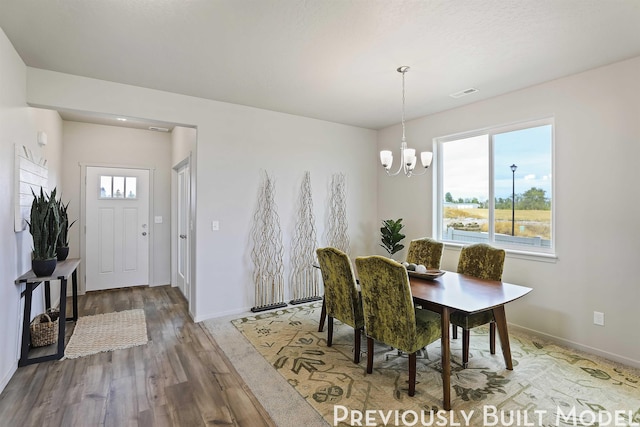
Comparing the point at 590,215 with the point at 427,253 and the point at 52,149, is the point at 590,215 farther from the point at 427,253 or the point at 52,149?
the point at 52,149

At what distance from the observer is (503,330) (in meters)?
2.56

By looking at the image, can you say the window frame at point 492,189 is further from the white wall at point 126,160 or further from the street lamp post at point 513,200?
the white wall at point 126,160

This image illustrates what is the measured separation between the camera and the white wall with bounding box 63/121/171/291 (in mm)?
4891

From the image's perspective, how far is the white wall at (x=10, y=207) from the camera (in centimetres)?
237

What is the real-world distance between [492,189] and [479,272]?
126 centimetres

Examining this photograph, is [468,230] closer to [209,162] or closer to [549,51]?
[549,51]

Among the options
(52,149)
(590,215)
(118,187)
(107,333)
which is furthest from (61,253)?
(590,215)

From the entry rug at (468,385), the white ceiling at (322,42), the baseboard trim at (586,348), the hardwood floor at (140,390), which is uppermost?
the white ceiling at (322,42)

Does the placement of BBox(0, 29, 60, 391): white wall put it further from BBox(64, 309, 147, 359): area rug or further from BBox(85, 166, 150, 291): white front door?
BBox(85, 166, 150, 291): white front door

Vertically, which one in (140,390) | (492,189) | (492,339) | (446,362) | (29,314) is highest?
(492,189)

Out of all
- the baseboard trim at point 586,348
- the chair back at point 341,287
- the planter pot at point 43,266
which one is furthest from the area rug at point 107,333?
the baseboard trim at point 586,348

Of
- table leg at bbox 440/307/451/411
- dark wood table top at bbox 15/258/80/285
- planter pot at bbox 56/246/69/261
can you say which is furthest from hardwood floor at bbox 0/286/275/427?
planter pot at bbox 56/246/69/261

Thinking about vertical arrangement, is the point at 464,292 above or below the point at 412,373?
above

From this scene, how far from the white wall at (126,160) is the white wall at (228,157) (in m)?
2.15
